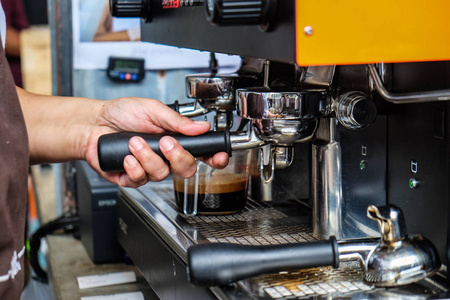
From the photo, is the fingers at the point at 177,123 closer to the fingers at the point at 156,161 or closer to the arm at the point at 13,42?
the fingers at the point at 156,161

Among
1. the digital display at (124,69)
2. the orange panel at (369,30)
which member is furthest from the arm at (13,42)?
the orange panel at (369,30)

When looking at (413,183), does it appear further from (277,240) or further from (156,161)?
(156,161)

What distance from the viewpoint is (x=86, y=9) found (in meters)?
1.63

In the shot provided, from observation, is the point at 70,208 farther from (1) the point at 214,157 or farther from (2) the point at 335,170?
(2) the point at 335,170

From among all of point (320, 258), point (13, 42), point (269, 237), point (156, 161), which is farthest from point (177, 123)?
point (13, 42)

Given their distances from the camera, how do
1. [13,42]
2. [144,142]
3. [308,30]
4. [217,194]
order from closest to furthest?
1. [308,30]
2. [144,142]
3. [217,194]
4. [13,42]

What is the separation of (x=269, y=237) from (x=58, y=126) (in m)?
0.41

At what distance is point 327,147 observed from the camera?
814 millimetres

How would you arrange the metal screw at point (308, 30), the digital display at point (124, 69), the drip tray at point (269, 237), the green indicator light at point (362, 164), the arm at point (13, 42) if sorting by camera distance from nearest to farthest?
1. the metal screw at point (308, 30)
2. the drip tray at point (269, 237)
3. the green indicator light at point (362, 164)
4. the digital display at point (124, 69)
5. the arm at point (13, 42)

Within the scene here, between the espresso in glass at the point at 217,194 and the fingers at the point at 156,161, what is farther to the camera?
the espresso in glass at the point at 217,194

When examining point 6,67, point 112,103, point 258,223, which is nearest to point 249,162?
point 258,223

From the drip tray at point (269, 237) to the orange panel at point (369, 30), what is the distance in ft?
0.80

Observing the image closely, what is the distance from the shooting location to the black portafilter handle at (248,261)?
67 cm

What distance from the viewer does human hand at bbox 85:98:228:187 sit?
0.85 m
